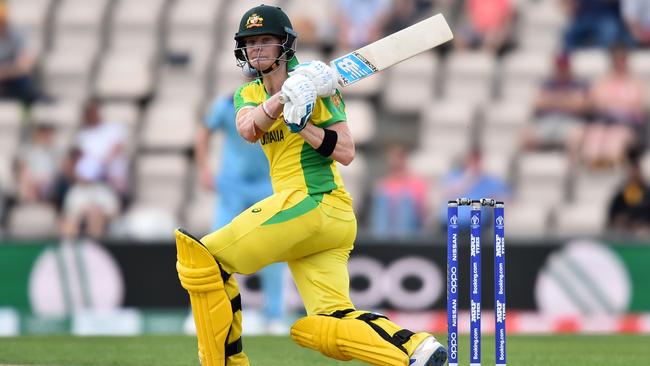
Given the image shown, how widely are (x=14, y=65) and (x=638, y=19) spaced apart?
221 inches

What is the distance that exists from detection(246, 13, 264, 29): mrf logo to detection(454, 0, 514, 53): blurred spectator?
810 centimetres

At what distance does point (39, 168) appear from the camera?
12.8 metres

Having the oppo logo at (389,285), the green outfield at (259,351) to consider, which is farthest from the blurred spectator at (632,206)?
the green outfield at (259,351)

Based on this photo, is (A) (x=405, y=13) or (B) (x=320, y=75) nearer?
(B) (x=320, y=75)

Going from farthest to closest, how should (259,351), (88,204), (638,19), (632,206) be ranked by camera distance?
(638,19) → (88,204) → (632,206) → (259,351)

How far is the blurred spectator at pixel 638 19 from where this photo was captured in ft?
42.9

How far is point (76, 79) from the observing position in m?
14.1

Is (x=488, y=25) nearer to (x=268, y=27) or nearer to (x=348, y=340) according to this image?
(x=268, y=27)

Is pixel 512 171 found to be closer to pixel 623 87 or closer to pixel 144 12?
pixel 623 87

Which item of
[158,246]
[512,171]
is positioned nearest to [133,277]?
[158,246]

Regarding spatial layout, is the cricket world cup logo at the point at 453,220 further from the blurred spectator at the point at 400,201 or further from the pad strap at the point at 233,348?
the blurred spectator at the point at 400,201

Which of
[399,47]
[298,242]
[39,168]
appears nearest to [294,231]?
[298,242]

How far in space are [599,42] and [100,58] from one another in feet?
15.4

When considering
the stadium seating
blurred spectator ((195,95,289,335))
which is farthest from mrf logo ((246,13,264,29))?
the stadium seating
